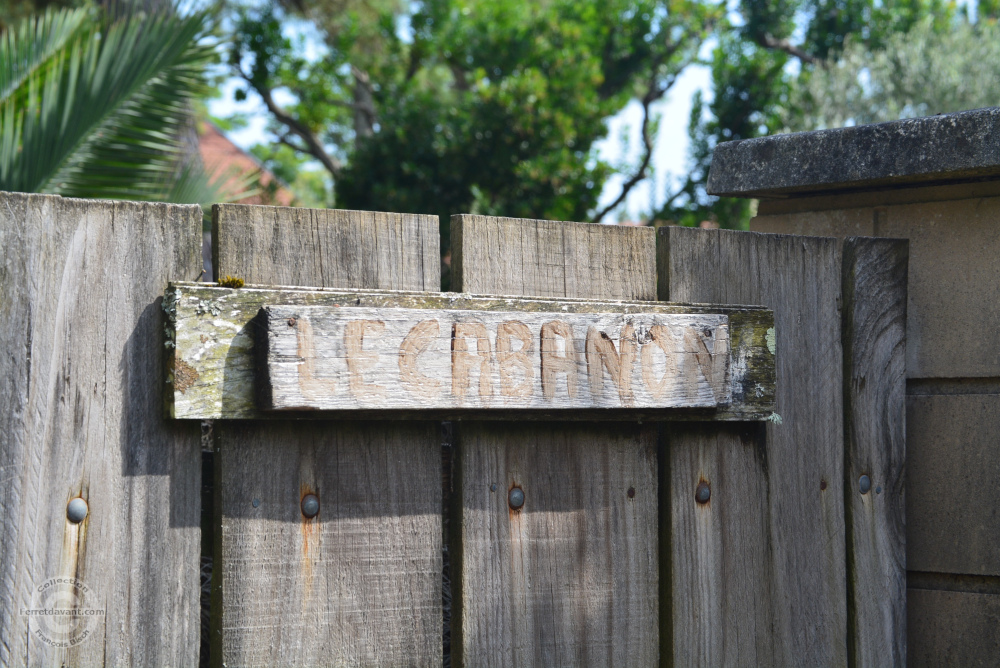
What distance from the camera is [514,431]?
5.36ft

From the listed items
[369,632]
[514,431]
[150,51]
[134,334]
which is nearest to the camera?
[134,334]

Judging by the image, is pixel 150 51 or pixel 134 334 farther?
pixel 150 51

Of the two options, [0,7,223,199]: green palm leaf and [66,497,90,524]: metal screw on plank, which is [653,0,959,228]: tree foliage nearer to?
[0,7,223,199]: green palm leaf

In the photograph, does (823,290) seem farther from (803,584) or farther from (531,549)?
(531,549)

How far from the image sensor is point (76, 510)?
1.35 m

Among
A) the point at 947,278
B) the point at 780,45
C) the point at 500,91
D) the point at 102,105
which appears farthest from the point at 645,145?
the point at 947,278

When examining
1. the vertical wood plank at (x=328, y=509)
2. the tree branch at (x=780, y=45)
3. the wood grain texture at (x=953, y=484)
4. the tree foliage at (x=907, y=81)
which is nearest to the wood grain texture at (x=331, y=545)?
the vertical wood plank at (x=328, y=509)

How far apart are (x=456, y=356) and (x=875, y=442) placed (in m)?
0.96

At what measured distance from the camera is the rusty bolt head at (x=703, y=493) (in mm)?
1768

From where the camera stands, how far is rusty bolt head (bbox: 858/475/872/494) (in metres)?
1.91

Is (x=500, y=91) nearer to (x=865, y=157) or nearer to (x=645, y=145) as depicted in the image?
(x=645, y=145)

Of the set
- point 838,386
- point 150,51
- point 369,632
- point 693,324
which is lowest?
point 369,632

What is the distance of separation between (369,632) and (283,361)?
47cm

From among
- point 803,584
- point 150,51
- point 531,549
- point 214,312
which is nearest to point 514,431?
point 531,549
